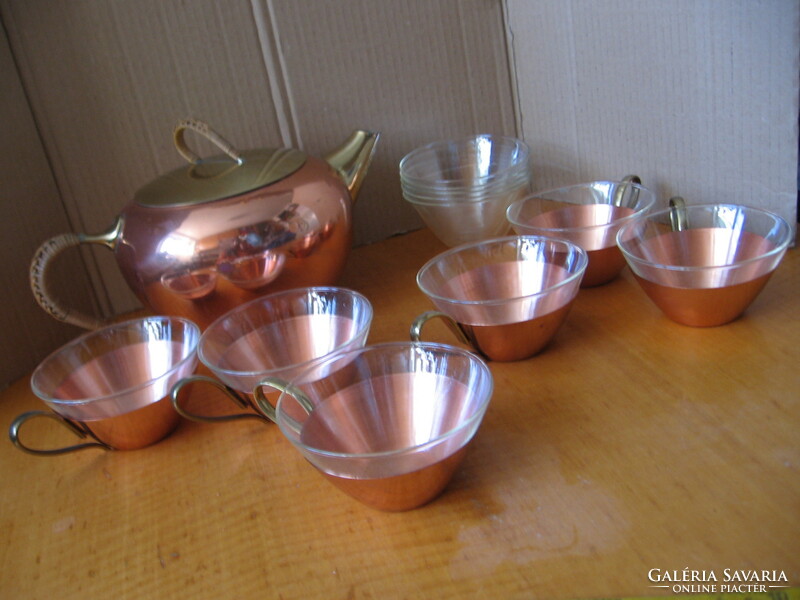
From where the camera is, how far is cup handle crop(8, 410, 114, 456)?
502mm

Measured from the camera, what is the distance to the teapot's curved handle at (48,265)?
0.59 m

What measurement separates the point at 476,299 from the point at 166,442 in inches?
10.2

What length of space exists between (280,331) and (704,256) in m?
0.34

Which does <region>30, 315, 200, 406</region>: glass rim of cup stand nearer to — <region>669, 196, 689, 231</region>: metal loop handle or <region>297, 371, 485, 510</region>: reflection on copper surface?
<region>297, 371, 485, 510</region>: reflection on copper surface

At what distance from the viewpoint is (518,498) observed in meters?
0.41

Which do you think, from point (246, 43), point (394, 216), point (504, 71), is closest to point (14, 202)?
point (246, 43)

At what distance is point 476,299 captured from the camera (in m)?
0.58

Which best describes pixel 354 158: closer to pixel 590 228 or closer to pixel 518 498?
pixel 590 228

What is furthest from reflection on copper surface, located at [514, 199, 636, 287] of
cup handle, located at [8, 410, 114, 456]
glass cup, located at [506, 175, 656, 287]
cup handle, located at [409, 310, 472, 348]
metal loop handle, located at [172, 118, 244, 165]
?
cup handle, located at [8, 410, 114, 456]

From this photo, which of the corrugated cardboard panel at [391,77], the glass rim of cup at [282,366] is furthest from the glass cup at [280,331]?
the corrugated cardboard panel at [391,77]

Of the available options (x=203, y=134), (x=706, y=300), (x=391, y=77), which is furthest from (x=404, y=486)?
(x=391, y=77)

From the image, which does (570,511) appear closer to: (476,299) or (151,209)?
(476,299)

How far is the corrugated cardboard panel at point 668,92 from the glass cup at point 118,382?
43 cm

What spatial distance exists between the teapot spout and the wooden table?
24cm
